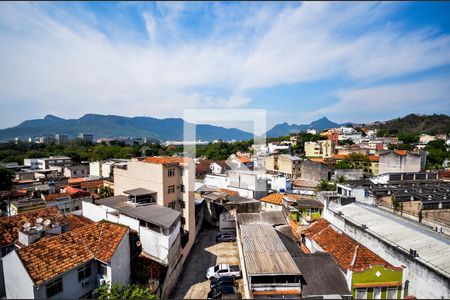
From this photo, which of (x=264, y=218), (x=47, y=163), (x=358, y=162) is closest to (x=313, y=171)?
(x=358, y=162)

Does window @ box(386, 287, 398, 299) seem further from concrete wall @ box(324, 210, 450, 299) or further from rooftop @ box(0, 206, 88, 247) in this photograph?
rooftop @ box(0, 206, 88, 247)

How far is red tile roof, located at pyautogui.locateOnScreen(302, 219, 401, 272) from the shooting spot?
30.8ft

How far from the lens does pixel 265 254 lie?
10359 mm

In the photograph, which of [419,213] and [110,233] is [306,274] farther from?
[419,213]

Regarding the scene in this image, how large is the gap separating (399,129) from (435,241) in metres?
112

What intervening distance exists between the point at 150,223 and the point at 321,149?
50315 millimetres

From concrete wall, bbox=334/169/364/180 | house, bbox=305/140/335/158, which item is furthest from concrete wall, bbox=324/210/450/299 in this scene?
house, bbox=305/140/335/158

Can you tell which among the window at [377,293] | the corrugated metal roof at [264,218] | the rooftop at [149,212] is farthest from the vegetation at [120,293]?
the corrugated metal roof at [264,218]

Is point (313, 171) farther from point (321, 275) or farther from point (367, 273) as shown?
point (367, 273)

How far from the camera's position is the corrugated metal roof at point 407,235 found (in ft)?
29.3

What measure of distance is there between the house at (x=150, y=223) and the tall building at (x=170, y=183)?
79cm

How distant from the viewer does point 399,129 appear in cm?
10000

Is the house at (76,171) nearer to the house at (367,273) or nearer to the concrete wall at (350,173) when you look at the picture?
the concrete wall at (350,173)

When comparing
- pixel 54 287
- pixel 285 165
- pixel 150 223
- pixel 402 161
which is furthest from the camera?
pixel 285 165
